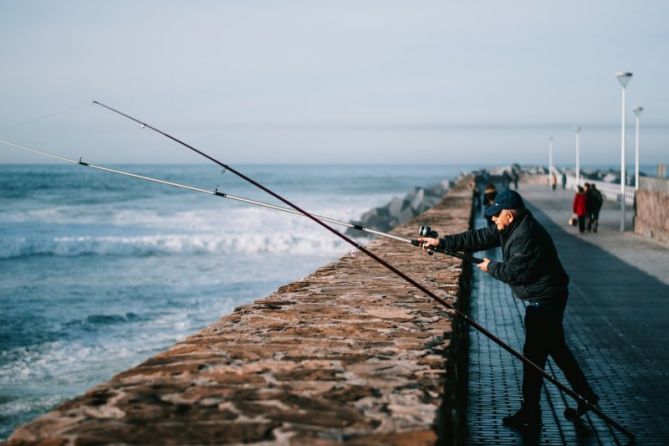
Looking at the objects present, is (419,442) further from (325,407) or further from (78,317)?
(78,317)

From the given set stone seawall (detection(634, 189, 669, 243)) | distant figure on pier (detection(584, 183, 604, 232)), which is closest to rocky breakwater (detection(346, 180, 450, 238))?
distant figure on pier (detection(584, 183, 604, 232))

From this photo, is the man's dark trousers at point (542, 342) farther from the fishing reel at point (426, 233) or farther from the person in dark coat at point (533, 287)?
the fishing reel at point (426, 233)

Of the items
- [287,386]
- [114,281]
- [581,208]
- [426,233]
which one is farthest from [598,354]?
[114,281]

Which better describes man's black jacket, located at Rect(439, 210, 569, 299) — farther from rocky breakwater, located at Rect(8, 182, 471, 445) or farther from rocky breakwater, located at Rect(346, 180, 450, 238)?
rocky breakwater, located at Rect(346, 180, 450, 238)

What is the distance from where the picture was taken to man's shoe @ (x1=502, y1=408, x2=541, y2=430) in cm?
500

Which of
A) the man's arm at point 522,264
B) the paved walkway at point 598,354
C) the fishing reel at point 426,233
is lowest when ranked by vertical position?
the paved walkway at point 598,354

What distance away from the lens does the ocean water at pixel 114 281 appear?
447 inches

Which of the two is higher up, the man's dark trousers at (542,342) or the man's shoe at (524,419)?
the man's dark trousers at (542,342)

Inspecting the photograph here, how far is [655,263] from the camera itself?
14.1 metres

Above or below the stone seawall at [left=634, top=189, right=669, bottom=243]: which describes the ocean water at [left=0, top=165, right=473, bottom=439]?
below

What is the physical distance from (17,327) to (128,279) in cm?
767

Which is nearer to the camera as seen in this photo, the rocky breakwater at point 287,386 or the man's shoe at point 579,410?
the rocky breakwater at point 287,386

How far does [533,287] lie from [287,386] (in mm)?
2372

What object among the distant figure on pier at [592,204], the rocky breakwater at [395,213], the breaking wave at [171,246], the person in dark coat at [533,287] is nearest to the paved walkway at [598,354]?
the person in dark coat at [533,287]
